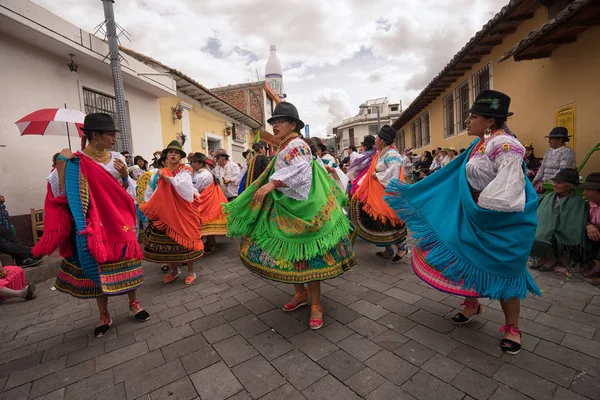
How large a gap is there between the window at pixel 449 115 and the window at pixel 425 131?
270cm

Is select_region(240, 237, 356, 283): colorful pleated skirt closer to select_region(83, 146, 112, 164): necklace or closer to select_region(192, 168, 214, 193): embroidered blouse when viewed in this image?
select_region(83, 146, 112, 164): necklace

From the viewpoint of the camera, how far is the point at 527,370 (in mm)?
2104

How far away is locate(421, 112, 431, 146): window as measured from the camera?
1567cm

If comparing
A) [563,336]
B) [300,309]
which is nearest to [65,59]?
[300,309]

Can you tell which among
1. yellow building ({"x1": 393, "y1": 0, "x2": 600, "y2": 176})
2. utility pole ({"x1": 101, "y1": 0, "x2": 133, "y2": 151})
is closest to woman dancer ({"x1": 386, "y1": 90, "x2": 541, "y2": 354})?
yellow building ({"x1": 393, "y1": 0, "x2": 600, "y2": 176})

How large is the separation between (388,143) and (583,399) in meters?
3.45

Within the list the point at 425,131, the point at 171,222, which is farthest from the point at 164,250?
the point at 425,131

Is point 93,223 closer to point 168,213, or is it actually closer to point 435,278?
point 168,213

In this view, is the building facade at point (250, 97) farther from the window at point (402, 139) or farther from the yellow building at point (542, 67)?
the yellow building at point (542, 67)

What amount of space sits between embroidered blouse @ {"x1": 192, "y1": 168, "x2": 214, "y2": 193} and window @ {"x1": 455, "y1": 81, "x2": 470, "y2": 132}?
357 inches

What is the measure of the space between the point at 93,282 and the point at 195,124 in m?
10.7

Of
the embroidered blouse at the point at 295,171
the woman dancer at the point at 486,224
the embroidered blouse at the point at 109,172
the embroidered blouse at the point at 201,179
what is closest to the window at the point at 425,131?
the embroidered blouse at the point at 201,179

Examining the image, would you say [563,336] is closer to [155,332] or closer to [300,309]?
[300,309]

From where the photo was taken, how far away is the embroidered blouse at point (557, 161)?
4.99 m
